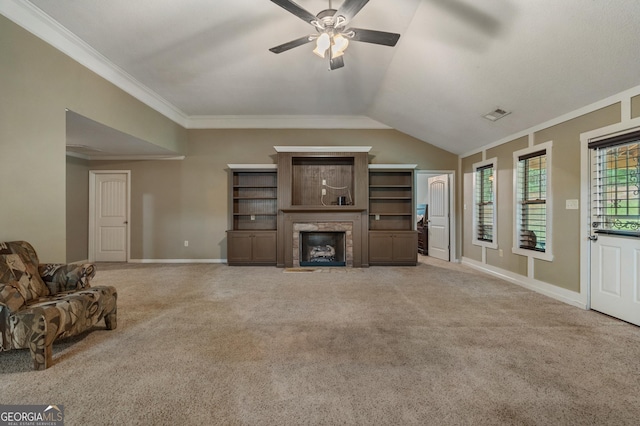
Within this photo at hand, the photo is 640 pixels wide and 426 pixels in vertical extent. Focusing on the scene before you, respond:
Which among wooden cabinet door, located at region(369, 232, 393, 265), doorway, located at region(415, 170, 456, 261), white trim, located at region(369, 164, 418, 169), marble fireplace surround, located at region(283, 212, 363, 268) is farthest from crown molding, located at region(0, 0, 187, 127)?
doorway, located at region(415, 170, 456, 261)

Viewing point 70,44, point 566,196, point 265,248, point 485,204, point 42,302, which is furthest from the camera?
→ point 265,248

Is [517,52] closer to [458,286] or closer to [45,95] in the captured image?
[458,286]

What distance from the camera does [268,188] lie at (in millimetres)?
6164

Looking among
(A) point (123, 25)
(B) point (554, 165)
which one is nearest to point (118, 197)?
(A) point (123, 25)

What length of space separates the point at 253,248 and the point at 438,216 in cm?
433

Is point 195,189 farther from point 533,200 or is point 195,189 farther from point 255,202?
point 533,200

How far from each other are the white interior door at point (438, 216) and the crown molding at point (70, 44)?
6.09m

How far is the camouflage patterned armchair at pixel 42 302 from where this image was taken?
195 centimetres

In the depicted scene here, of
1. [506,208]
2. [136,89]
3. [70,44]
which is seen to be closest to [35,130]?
[70,44]

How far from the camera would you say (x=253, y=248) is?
5797 millimetres

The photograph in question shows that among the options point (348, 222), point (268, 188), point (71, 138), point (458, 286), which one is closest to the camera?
point (458, 286)

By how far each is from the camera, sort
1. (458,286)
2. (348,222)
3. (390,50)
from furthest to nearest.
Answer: (348,222)
(458,286)
(390,50)

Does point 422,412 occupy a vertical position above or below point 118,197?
below

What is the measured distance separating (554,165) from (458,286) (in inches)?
81.3
